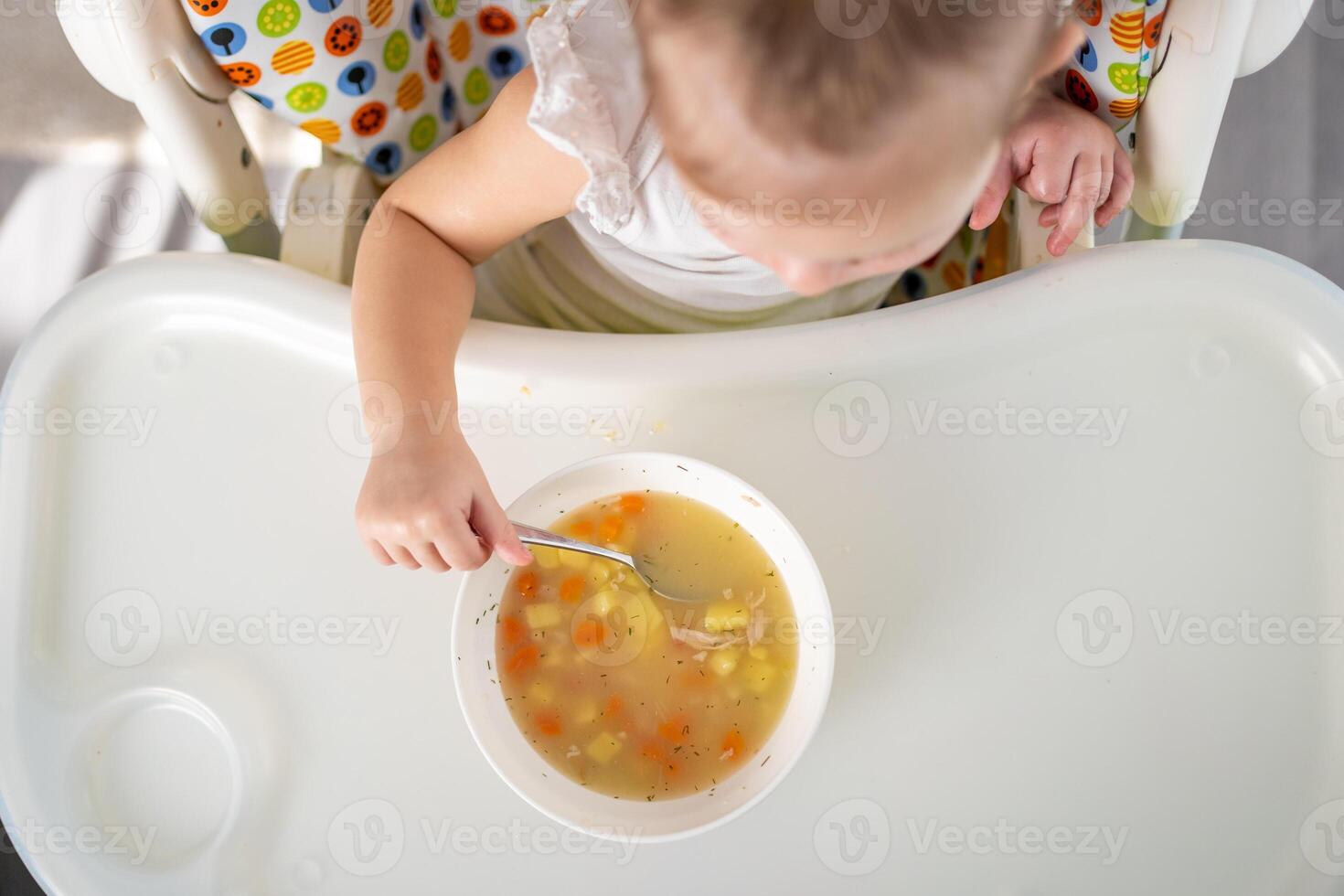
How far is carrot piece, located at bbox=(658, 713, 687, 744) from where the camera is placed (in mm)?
672

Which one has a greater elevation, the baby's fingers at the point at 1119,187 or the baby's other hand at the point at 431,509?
the baby's fingers at the point at 1119,187

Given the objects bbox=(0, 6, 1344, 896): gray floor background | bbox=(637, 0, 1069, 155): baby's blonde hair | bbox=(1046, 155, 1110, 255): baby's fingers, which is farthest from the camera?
bbox=(0, 6, 1344, 896): gray floor background

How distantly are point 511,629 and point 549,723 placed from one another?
66 millimetres

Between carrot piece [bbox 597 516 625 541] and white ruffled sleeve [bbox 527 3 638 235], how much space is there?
0.22 metres

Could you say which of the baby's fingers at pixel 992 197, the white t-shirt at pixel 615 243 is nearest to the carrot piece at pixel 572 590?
the white t-shirt at pixel 615 243

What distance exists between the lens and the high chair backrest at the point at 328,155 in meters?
0.67

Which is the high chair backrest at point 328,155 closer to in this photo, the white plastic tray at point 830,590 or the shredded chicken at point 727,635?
the white plastic tray at point 830,590

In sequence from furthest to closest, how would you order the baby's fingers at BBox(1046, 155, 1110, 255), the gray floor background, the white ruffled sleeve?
the gray floor background, the baby's fingers at BBox(1046, 155, 1110, 255), the white ruffled sleeve

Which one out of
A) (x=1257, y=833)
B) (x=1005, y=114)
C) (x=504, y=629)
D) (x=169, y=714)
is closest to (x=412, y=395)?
(x=504, y=629)

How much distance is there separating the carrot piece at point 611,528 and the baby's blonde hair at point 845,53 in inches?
12.2

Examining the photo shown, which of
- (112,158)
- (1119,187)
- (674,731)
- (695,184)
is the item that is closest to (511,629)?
(674,731)

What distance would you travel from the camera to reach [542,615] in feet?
2.26

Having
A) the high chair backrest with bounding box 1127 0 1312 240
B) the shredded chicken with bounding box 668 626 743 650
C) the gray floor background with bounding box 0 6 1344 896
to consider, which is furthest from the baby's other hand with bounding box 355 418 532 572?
the gray floor background with bounding box 0 6 1344 896

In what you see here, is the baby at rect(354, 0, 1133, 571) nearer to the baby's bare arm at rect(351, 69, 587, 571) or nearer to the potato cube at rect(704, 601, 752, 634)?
the baby's bare arm at rect(351, 69, 587, 571)
